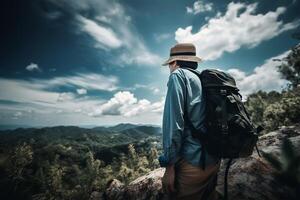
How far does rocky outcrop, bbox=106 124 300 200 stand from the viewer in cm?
381

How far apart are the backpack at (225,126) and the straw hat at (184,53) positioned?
565 millimetres

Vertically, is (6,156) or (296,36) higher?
(296,36)

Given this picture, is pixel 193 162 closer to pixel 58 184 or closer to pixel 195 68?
pixel 195 68

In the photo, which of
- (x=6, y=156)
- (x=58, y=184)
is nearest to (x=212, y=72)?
(x=6, y=156)

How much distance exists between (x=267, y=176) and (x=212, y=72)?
2693 mm

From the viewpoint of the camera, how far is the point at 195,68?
327cm

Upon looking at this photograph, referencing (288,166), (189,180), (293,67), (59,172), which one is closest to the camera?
(288,166)

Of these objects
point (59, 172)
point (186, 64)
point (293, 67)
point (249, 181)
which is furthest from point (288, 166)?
point (59, 172)

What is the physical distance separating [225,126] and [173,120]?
64cm

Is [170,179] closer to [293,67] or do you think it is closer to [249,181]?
[249,181]

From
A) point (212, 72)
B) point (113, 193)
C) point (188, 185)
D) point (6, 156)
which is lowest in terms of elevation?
point (113, 193)

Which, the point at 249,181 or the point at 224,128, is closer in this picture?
the point at 224,128

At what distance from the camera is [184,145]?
2.64 meters

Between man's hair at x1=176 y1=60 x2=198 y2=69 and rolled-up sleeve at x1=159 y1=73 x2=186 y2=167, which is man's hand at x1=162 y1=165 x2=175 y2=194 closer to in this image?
rolled-up sleeve at x1=159 y1=73 x2=186 y2=167
